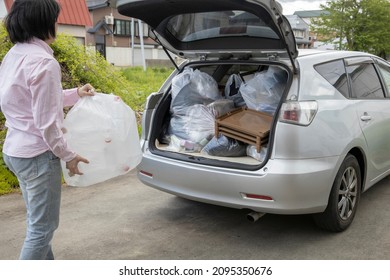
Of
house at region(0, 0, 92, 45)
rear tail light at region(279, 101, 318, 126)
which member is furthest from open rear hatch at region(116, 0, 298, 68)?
house at region(0, 0, 92, 45)

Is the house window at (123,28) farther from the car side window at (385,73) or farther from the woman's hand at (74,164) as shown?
the woman's hand at (74,164)

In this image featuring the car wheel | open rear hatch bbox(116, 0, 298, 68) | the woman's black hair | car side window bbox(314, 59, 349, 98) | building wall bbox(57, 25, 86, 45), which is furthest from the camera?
building wall bbox(57, 25, 86, 45)

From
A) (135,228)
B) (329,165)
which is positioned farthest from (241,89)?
(135,228)

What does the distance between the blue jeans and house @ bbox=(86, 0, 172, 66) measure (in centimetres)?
3294

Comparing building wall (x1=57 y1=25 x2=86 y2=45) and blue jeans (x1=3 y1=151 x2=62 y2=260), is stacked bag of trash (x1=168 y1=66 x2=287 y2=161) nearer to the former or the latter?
blue jeans (x1=3 y1=151 x2=62 y2=260)

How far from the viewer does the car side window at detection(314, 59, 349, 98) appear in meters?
3.69

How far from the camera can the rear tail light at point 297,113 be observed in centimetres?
325

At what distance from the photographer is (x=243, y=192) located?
11.0ft

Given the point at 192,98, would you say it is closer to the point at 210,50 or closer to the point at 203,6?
the point at 210,50

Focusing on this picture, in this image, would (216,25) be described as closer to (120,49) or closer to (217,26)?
(217,26)

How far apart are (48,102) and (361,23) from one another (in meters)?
26.4

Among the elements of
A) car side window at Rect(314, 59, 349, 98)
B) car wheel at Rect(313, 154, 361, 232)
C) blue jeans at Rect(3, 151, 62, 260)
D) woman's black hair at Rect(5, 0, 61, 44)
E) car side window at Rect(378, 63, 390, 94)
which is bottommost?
car wheel at Rect(313, 154, 361, 232)

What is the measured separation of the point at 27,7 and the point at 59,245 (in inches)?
81.4

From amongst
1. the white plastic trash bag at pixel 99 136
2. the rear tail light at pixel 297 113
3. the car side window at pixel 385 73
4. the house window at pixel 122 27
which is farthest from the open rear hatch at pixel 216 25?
the house window at pixel 122 27
